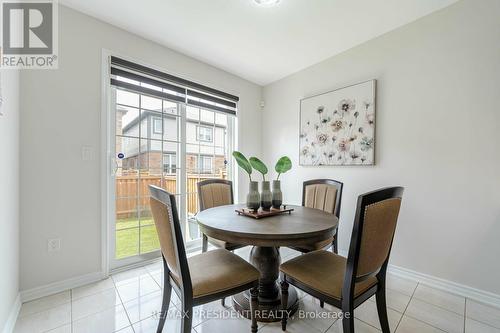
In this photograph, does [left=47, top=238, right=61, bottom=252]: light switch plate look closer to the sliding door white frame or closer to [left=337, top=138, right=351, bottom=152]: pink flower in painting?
the sliding door white frame

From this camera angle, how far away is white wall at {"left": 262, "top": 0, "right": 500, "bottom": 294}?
1.73 m

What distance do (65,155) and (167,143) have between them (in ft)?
3.29

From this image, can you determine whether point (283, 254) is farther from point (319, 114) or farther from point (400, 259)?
point (319, 114)

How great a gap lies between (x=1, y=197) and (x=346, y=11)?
9.71ft

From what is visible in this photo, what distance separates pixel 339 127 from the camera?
2592 mm

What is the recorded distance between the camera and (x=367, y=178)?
7.95 feet

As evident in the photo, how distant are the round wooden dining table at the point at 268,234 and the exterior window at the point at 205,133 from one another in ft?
4.88

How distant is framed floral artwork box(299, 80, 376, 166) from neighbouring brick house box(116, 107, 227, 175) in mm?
1290

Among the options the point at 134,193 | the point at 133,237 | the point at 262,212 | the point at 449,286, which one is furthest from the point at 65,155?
the point at 449,286

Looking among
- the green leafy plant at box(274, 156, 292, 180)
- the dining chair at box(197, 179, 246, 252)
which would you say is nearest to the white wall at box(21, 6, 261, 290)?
the dining chair at box(197, 179, 246, 252)

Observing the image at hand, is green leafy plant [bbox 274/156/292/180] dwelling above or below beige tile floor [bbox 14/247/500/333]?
above

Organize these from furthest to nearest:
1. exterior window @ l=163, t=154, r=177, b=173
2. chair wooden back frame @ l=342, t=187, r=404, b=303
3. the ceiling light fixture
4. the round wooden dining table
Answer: exterior window @ l=163, t=154, r=177, b=173 < the ceiling light fixture < the round wooden dining table < chair wooden back frame @ l=342, t=187, r=404, b=303

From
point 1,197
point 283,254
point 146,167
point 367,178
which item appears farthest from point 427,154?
point 1,197

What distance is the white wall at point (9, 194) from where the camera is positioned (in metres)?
1.32
